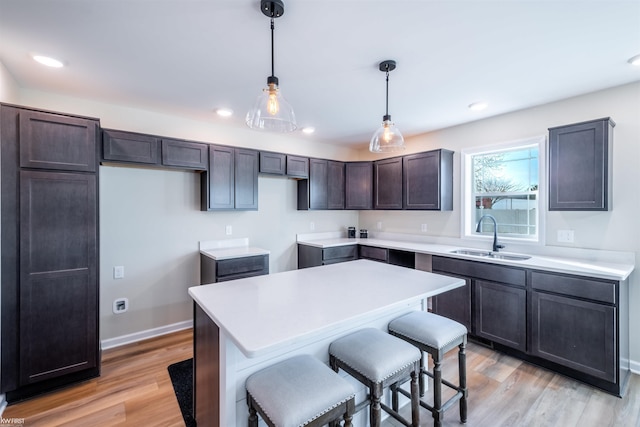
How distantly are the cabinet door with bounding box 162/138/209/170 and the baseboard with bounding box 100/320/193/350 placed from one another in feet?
6.11

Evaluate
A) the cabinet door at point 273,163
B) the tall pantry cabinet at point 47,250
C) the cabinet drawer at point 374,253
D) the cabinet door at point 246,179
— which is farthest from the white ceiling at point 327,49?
the cabinet drawer at point 374,253

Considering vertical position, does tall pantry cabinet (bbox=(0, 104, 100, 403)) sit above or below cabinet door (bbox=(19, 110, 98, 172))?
below

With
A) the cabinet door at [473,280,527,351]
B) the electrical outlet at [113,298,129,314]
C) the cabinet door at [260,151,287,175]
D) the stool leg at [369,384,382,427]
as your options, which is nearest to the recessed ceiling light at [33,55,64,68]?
the cabinet door at [260,151,287,175]

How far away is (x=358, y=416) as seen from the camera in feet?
5.78

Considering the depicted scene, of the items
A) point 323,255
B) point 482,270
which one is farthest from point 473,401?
point 323,255

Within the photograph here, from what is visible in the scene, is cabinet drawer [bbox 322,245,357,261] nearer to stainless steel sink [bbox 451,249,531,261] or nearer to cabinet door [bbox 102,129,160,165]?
stainless steel sink [bbox 451,249,531,261]

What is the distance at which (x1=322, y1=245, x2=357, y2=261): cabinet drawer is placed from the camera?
4.02 meters

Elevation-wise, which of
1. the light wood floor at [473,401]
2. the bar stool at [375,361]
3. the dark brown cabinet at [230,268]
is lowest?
the light wood floor at [473,401]

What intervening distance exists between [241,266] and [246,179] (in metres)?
1.08

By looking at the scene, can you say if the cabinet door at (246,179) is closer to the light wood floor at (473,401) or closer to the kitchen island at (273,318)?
the kitchen island at (273,318)

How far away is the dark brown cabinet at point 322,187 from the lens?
13.8 ft

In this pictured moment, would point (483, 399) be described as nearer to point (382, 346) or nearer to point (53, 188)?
point (382, 346)

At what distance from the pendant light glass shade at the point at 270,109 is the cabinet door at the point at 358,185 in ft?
9.65

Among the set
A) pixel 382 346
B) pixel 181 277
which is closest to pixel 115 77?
pixel 181 277
